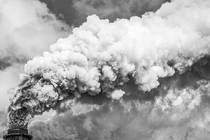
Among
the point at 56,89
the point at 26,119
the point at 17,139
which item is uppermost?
the point at 56,89

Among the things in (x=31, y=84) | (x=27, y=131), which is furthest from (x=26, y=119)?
(x=31, y=84)

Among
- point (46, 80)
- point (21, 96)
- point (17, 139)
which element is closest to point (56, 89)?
point (46, 80)

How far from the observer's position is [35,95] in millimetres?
39250

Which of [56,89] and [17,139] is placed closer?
[17,139]

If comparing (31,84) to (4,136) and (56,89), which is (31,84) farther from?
(4,136)

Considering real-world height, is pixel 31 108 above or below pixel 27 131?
above

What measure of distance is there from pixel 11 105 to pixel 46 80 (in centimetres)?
521

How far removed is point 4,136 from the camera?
38125mm

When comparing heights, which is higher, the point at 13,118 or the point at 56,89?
the point at 56,89

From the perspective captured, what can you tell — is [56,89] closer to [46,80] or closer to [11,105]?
[46,80]

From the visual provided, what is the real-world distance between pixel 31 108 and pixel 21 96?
1.96 m

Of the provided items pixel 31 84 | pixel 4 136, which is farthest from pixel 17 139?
pixel 31 84

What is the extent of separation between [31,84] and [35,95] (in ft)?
5.24

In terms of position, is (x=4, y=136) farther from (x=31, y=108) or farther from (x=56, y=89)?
(x=56, y=89)
